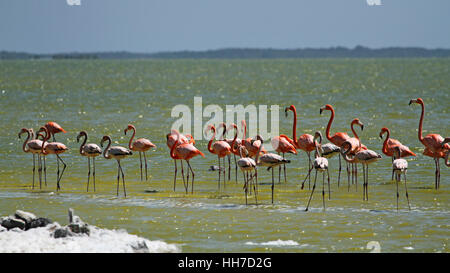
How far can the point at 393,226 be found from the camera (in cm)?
1048

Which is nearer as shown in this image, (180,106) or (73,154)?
(73,154)

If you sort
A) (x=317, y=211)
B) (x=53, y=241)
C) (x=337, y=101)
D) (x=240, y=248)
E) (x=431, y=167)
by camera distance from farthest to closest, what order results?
(x=337, y=101), (x=431, y=167), (x=317, y=211), (x=240, y=248), (x=53, y=241)

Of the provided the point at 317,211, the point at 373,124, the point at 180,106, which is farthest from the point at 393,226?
the point at 180,106

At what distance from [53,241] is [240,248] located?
2.30 m

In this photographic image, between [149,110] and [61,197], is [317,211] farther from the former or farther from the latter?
[149,110]

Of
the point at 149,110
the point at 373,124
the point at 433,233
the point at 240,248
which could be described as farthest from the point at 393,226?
the point at 149,110

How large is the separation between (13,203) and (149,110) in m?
23.4

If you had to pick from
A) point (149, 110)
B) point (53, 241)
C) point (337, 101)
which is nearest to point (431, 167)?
point (53, 241)

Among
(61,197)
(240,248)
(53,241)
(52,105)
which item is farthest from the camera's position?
(52,105)

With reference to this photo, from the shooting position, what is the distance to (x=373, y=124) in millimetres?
26688

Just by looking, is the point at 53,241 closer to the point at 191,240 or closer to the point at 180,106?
the point at 191,240

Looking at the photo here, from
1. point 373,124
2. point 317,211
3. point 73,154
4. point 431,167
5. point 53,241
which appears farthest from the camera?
point 373,124

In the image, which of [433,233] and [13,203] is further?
[13,203]

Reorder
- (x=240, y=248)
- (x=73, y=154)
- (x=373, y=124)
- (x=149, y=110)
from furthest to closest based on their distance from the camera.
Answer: (x=149, y=110), (x=373, y=124), (x=73, y=154), (x=240, y=248)
